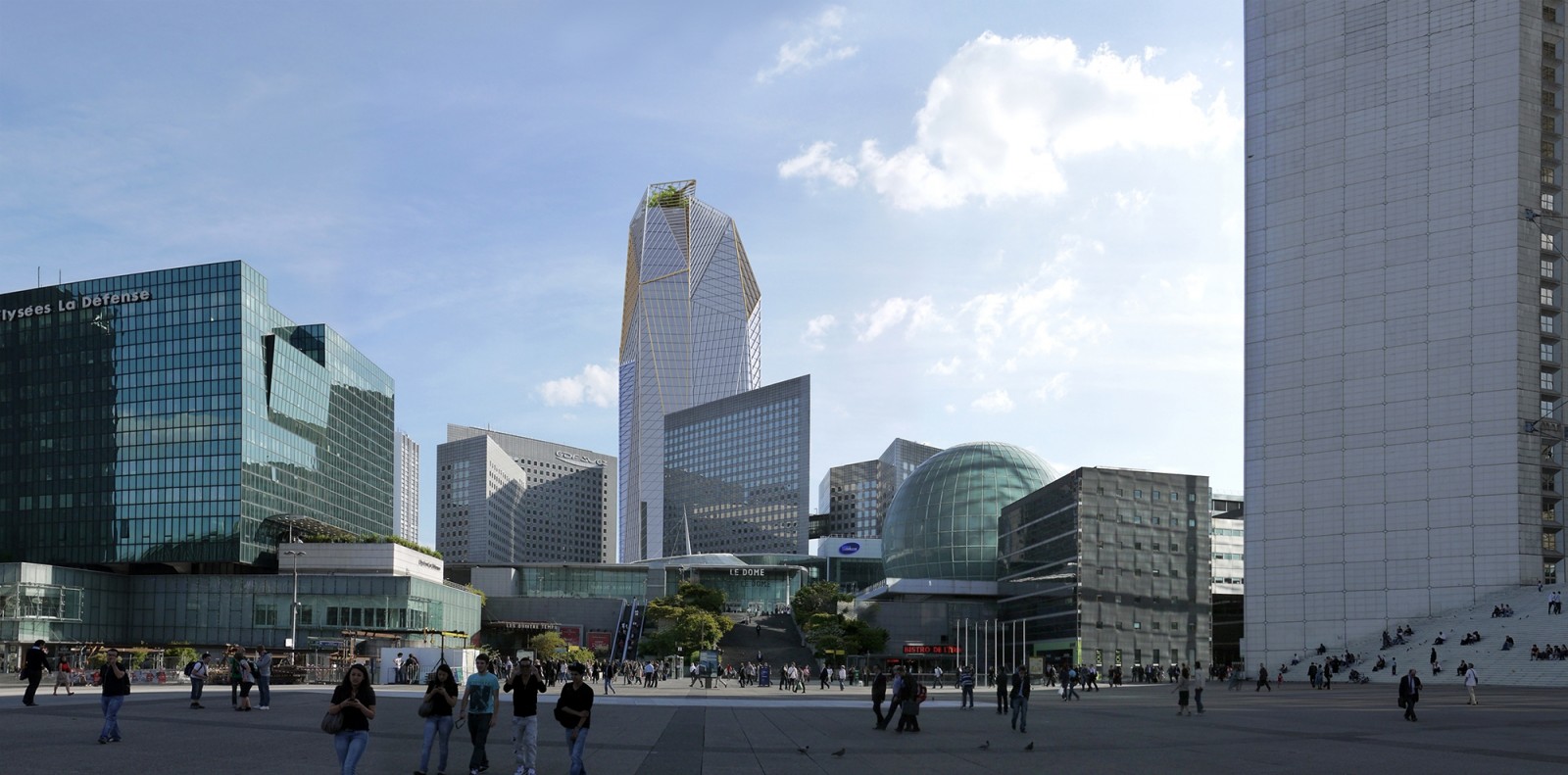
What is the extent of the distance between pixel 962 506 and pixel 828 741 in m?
115

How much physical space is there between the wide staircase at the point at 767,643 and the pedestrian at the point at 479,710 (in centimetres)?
8521

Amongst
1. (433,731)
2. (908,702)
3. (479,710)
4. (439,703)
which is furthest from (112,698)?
(908,702)

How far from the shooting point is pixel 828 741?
2986 centimetres

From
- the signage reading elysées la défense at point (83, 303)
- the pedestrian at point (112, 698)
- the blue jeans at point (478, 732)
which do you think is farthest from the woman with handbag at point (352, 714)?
the signage reading elysées la défense at point (83, 303)

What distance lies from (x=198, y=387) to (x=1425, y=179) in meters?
110

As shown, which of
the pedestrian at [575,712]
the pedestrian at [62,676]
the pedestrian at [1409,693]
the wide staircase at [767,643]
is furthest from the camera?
the wide staircase at [767,643]

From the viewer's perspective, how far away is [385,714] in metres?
36.6

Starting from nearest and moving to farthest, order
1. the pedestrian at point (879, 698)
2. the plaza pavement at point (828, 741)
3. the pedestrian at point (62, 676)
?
the plaza pavement at point (828, 741) → the pedestrian at point (879, 698) → the pedestrian at point (62, 676)

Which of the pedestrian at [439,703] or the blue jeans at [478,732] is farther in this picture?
the blue jeans at [478,732]

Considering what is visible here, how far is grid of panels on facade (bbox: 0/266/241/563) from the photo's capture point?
123 metres

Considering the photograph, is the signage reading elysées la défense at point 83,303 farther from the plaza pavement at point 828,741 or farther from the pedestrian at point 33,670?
the pedestrian at point 33,670

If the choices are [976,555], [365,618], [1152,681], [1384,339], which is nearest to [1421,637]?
[1152,681]

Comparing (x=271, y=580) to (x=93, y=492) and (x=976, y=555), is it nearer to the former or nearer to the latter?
(x=93, y=492)

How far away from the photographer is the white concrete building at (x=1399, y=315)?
9625 centimetres
